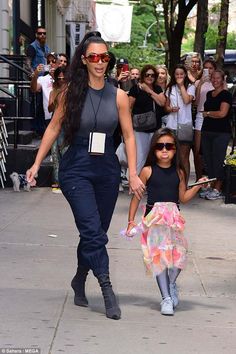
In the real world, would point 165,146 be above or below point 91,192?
above

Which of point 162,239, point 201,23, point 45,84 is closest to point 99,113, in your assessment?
point 162,239

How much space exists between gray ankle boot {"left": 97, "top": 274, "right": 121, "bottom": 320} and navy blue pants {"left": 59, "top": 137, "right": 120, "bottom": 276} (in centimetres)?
5

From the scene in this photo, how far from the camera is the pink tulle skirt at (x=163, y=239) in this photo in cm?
607

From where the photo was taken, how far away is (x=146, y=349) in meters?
5.21

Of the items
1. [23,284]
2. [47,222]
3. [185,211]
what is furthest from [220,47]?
[23,284]

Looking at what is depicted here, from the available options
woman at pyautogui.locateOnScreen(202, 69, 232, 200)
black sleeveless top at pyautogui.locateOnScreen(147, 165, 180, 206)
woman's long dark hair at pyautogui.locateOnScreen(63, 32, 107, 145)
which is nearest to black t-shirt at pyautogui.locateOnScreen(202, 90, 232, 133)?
woman at pyautogui.locateOnScreen(202, 69, 232, 200)

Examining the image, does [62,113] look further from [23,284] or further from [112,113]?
[23,284]

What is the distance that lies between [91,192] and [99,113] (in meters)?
0.56

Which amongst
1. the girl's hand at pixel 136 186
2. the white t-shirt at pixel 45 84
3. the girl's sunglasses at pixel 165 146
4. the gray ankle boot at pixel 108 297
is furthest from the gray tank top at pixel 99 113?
the white t-shirt at pixel 45 84

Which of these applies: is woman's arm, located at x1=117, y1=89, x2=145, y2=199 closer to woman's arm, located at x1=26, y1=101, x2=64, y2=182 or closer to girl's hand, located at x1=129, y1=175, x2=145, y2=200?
girl's hand, located at x1=129, y1=175, x2=145, y2=200

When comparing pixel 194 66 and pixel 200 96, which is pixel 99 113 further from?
pixel 194 66

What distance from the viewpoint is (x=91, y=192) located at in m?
5.87

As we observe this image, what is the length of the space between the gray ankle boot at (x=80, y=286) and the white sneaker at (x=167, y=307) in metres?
0.60

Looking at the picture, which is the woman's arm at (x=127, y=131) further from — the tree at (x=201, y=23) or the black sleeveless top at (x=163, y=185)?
the tree at (x=201, y=23)
